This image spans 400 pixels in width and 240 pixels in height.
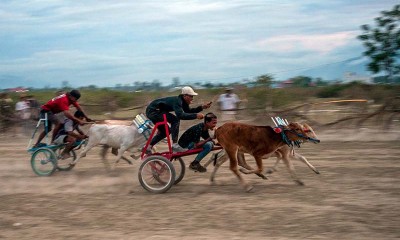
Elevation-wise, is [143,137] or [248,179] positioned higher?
[143,137]

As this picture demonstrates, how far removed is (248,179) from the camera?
1259 cm

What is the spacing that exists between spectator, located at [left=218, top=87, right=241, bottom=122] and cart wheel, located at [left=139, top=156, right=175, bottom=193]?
12.0 metres

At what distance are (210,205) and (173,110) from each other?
8.02ft

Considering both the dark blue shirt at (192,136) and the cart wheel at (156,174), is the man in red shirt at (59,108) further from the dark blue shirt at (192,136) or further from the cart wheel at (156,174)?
the dark blue shirt at (192,136)

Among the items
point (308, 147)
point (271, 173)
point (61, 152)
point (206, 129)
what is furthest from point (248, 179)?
point (308, 147)

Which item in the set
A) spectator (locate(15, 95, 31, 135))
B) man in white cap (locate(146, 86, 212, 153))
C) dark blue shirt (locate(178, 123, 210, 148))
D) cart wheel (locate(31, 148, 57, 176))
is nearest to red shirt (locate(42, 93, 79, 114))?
cart wheel (locate(31, 148, 57, 176))

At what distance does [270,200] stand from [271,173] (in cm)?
245

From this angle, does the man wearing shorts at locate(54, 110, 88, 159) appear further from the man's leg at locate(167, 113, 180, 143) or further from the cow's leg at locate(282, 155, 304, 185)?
the cow's leg at locate(282, 155, 304, 185)

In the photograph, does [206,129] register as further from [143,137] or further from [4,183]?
[4,183]

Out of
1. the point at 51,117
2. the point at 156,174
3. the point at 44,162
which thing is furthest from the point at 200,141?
the point at 44,162

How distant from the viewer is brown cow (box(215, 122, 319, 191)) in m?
11.2

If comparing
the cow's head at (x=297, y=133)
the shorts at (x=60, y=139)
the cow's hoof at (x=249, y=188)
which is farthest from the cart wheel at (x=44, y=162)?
the cow's head at (x=297, y=133)

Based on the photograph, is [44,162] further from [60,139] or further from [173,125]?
[173,125]

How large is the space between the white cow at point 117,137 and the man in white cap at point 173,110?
1.37 meters
